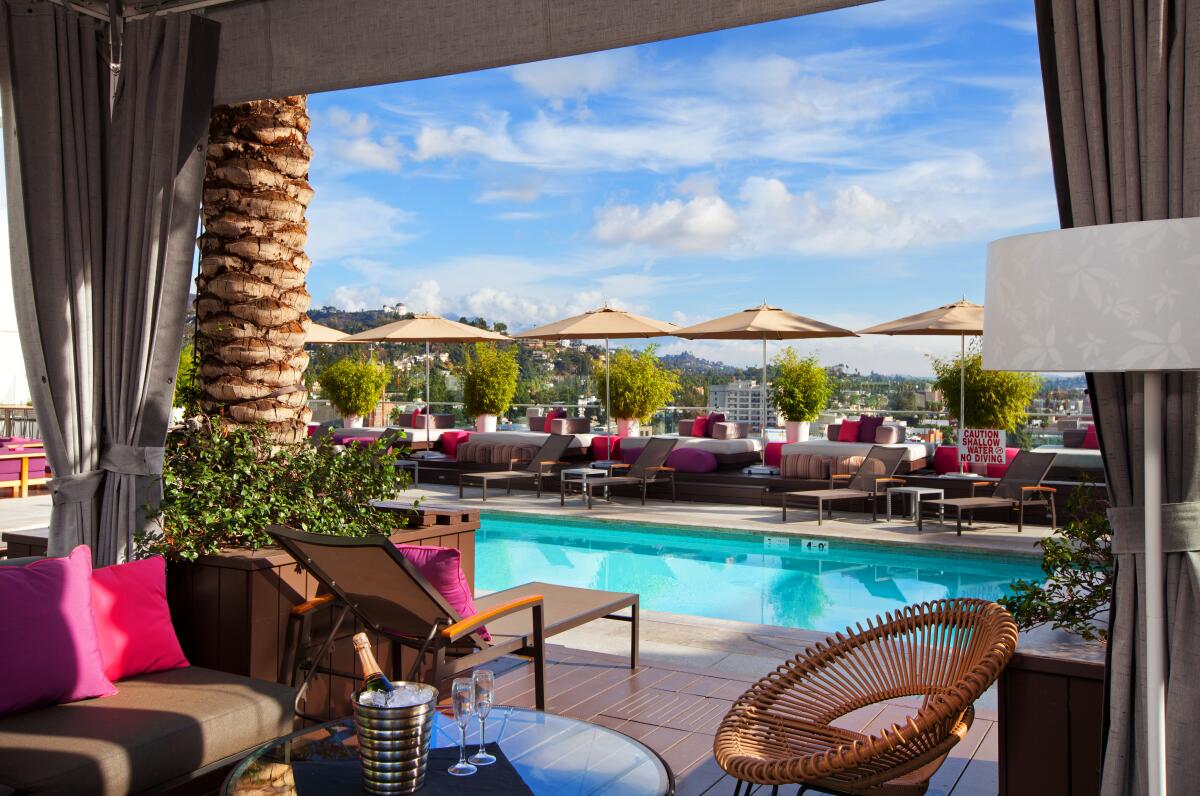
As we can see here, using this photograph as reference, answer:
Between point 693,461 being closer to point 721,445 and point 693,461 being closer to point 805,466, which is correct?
point 721,445

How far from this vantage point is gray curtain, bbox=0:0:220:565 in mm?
3871

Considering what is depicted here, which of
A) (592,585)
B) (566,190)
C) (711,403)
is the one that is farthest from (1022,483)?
(566,190)

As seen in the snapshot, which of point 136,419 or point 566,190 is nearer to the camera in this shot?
point 136,419

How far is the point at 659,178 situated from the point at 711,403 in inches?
931

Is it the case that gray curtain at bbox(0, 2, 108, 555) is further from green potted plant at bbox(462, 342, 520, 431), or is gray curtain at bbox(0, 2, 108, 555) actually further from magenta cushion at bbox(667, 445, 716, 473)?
green potted plant at bbox(462, 342, 520, 431)

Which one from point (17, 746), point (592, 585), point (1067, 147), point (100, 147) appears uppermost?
point (100, 147)

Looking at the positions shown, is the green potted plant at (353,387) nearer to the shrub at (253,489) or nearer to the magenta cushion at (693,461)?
the magenta cushion at (693,461)

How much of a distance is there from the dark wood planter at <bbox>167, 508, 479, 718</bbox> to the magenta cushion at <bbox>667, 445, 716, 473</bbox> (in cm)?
927

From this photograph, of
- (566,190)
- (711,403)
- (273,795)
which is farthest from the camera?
(566,190)

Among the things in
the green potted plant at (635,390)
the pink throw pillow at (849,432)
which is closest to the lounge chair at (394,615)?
the pink throw pillow at (849,432)

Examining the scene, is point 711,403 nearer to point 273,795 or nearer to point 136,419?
point 136,419

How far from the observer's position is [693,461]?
1303 centimetres

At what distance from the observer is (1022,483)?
33.0 ft

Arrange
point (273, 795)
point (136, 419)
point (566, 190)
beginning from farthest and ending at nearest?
1. point (566, 190)
2. point (136, 419)
3. point (273, 795)
